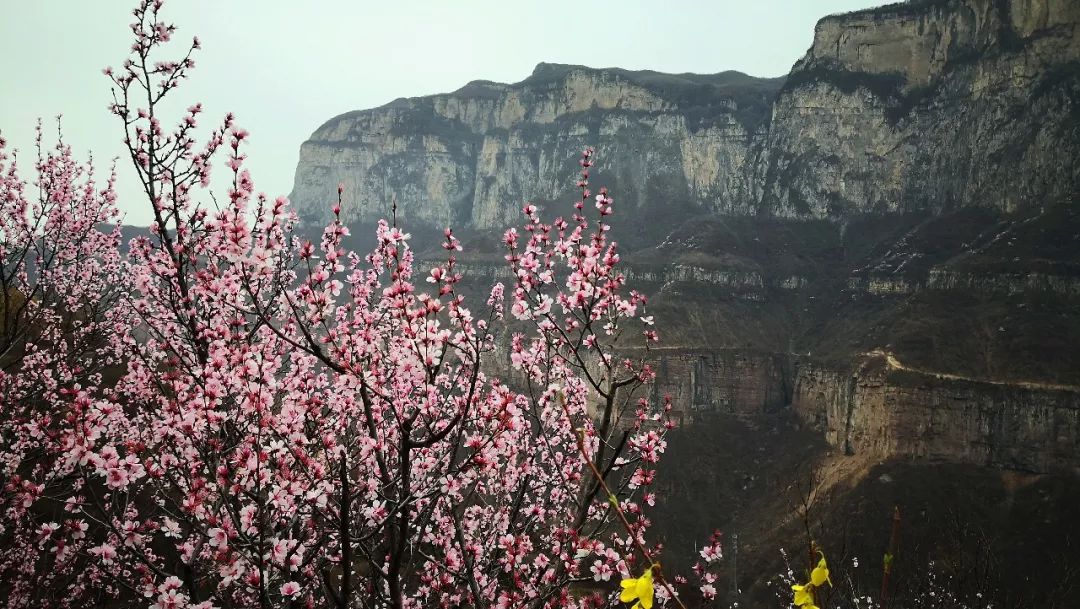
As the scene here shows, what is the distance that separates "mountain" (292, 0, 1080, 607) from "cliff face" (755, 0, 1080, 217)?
1.21 ft

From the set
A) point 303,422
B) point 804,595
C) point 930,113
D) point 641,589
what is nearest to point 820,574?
point 804,595

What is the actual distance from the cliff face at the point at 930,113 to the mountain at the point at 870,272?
0.37 m

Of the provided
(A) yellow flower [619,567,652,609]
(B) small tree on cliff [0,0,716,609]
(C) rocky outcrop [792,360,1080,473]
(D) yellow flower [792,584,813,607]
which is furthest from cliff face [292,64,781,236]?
(A) yellow flower [619,567,652,609]

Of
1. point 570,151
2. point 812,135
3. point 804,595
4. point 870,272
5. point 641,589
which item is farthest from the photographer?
point 570,151

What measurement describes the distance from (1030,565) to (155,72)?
199 ft

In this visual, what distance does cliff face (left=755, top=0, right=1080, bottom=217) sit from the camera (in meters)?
92.5

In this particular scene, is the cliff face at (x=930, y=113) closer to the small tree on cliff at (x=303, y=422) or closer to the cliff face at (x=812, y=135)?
the cliff face at (x=812, y=135)

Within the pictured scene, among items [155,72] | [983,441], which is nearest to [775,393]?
[983,441]

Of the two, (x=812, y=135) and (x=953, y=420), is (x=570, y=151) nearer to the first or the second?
(x=812, y=135)

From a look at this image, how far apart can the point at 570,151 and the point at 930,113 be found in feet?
288

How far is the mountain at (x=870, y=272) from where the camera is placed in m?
56.7

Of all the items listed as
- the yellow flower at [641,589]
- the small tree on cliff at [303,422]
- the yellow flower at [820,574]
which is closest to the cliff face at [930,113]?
the small tree on cliff at [303,422]

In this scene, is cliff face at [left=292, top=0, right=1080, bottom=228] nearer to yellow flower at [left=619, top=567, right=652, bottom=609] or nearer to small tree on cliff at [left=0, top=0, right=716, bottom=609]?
small tree on cliff at [left=0, top=0, right=716, bottom=609]

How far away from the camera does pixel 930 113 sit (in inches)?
4432
